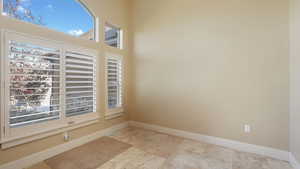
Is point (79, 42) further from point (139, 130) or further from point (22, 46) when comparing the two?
point (139, 130)

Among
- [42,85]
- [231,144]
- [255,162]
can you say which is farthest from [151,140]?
[42,85]

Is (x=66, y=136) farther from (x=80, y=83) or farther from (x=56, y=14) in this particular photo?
(x=56, y=14)

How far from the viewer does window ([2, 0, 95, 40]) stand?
2.00m

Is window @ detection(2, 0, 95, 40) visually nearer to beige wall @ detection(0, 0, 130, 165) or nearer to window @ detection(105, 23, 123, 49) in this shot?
beige wall @ detection(0, 0, 130, 165)

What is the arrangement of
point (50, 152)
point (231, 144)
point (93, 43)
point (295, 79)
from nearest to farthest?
point (295, 79)
point (50, 152)
point (231, 144)
point (93, 43)

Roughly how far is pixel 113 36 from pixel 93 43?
2.51ft

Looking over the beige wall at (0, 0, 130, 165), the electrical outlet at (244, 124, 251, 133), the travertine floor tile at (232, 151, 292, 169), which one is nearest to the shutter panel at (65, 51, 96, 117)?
the beige wall at (0, 0, 130, 165)

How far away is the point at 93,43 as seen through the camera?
291 centimetres

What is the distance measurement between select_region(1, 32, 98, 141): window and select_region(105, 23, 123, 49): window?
701 millimetres

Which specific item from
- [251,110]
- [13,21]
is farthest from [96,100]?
[251,110]

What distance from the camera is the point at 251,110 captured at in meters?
2.48

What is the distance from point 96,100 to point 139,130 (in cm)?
135

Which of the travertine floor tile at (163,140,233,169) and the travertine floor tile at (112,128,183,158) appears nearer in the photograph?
the travertine floor tile at (163,140,233,169)

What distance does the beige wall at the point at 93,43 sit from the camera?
192 centimetres
